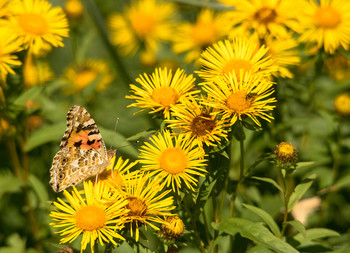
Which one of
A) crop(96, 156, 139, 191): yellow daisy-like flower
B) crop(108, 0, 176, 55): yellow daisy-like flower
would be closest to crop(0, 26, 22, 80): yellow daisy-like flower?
crop(96, 156, 139, 191): yellow daisy-like flower

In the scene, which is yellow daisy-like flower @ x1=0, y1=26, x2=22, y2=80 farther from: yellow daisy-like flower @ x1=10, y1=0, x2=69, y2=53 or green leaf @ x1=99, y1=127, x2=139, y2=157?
green leaf @ x1=99, y1=127, x2=139, y2=157

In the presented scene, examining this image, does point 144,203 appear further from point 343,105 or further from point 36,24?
point 343,105

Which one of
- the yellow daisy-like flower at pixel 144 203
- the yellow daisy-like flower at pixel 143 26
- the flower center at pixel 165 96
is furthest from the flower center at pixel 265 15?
the yellow daisy-like flower at pixel 143 26

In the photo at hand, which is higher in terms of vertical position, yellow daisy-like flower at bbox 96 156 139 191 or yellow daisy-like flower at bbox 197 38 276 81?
yellow daisy-like flower at bbox 197 38 276 81

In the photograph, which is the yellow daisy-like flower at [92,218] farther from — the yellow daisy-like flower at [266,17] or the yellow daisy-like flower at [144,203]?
the yellow daisy-like flower at [266,17]

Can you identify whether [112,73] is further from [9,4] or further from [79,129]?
[79,129]

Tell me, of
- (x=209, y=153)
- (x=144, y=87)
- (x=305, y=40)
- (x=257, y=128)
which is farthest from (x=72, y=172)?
(x=305, y=40)
